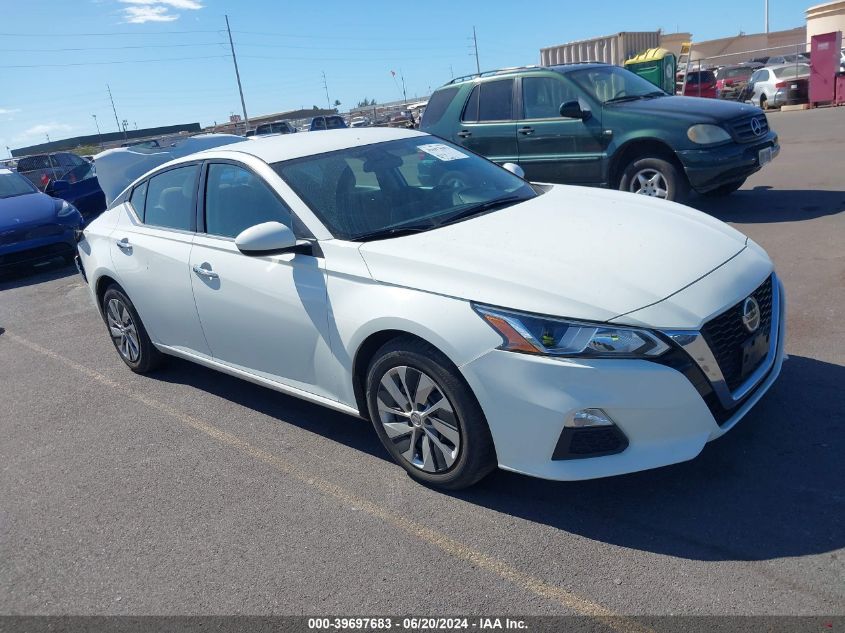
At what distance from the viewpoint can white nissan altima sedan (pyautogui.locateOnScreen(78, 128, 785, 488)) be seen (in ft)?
9.80

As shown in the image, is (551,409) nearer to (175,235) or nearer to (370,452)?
(370,452)

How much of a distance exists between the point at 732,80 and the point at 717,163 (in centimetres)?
2836

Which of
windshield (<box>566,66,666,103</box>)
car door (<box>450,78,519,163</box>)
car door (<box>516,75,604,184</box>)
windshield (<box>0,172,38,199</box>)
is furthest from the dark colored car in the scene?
windshield (<box>566,66,666,103</box>)

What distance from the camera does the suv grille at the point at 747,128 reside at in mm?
8094

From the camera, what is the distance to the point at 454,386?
3.21 metres

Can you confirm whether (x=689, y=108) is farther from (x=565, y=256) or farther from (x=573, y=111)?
(x=565, y=256)

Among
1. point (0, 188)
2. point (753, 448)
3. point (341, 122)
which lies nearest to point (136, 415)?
point (753, 448)

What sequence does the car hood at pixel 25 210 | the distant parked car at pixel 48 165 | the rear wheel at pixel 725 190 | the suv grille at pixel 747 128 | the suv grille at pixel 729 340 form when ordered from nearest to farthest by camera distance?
the suv grille at pixel 729 340 < the suv grille at pixel 747 128 < the rear wheel at pixel 725 190 < the car hood at pixel 25 210 < the distant parked car at pixel 48 165

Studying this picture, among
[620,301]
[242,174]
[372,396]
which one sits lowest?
[372,396]

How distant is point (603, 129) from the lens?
8.58 metres

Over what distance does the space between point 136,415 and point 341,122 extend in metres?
24.4

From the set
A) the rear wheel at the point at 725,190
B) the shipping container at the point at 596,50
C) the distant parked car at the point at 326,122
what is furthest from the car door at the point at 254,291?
the shipping container at the point at 596,50

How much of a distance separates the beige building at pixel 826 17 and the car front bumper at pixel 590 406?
166 ft

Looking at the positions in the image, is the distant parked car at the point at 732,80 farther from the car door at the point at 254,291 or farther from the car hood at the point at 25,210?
the car door at the point at 254,291
